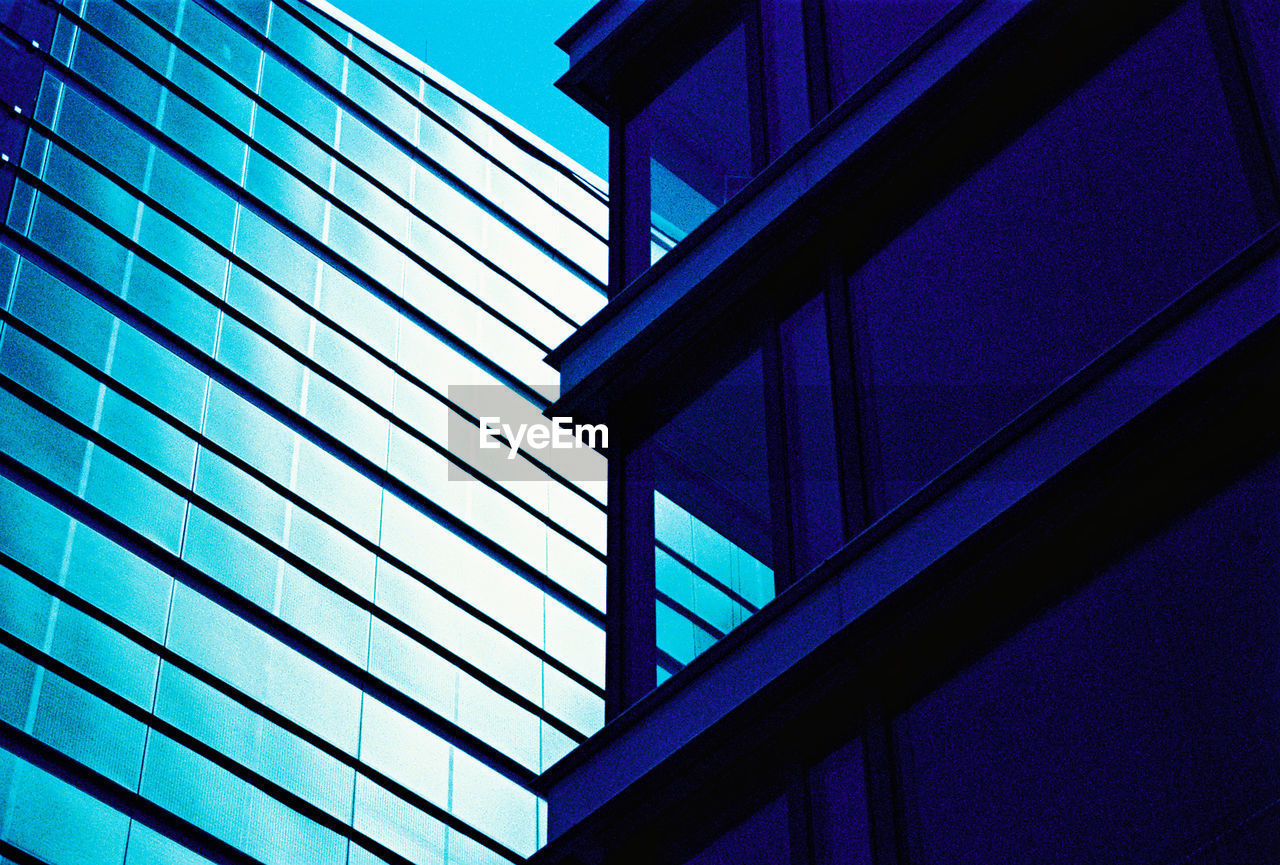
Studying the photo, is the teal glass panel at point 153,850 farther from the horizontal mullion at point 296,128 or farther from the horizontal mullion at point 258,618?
the horizontal mullion at point 296,128

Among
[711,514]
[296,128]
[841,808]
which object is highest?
[296,128]

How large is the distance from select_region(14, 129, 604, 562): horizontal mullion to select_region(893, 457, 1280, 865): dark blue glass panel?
64.5 ft

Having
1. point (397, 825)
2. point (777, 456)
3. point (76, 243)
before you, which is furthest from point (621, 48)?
point (76, 243)

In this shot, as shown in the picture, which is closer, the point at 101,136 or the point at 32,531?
the point at 32,531

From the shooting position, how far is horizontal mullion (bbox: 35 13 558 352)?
1171 inches

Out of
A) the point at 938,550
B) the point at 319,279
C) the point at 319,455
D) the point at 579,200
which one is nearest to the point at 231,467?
the point at 319,455

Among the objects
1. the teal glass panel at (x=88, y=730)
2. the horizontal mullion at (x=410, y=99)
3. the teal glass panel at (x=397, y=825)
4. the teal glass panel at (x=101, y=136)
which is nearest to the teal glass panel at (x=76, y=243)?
the teal glass panel at (x=101, y=136)

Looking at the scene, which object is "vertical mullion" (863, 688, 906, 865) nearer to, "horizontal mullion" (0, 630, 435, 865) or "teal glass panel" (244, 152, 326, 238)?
"horizontal mullion" (0, 630, 435, 865)

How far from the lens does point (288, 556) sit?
2561cm

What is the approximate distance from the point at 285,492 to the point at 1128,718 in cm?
1889

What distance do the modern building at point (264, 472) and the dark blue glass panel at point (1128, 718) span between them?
41.9ft

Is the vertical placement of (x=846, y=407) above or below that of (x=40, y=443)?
below


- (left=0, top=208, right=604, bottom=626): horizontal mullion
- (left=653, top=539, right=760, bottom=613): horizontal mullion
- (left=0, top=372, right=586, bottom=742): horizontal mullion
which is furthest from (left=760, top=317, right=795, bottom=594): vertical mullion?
(left=0, top=208, right=604, bottom=626): horizontal mullion

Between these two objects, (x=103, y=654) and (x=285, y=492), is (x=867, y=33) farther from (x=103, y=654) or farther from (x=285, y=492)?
(x=285, y=492)
